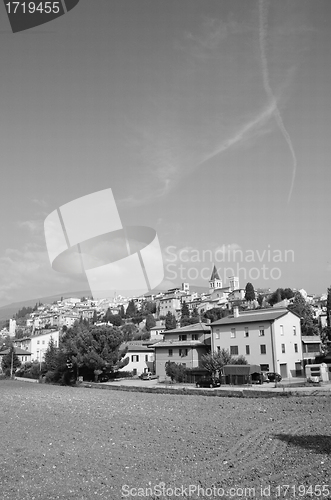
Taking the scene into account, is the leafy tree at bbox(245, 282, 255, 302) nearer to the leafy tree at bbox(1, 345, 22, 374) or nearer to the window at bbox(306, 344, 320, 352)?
the leafy tree at bbox(1, 345, 22, 374)

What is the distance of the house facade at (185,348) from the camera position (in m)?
46.2

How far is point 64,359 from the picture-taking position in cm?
5088

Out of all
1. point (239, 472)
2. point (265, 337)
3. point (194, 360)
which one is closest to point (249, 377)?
point (265, 337)

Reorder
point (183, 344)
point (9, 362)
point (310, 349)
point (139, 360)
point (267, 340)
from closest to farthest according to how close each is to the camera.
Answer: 1. point (267, 340)
2. point (310, 349)
3. point (183, 344)
4. point (139, 360)
5. point (9, 362)

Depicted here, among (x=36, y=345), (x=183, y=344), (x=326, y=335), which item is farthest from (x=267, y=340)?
(x=36, y=345)

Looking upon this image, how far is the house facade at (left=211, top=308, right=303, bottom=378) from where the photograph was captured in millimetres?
40281

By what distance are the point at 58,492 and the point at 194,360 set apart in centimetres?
3826

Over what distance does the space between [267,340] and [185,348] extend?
1028 centimetres

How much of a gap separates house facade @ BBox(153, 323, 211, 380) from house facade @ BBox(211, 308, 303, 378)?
2.29m

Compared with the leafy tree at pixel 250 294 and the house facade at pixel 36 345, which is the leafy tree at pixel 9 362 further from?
the leafy tree at pixel 250 294

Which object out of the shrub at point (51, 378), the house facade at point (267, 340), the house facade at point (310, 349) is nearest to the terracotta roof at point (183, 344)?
the house facade at point (267, 340)

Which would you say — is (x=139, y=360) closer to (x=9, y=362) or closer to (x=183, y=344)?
(x=183, y=344)

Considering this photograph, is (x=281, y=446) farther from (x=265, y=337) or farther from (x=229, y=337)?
(x=229, y=337)

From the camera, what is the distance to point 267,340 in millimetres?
40625
